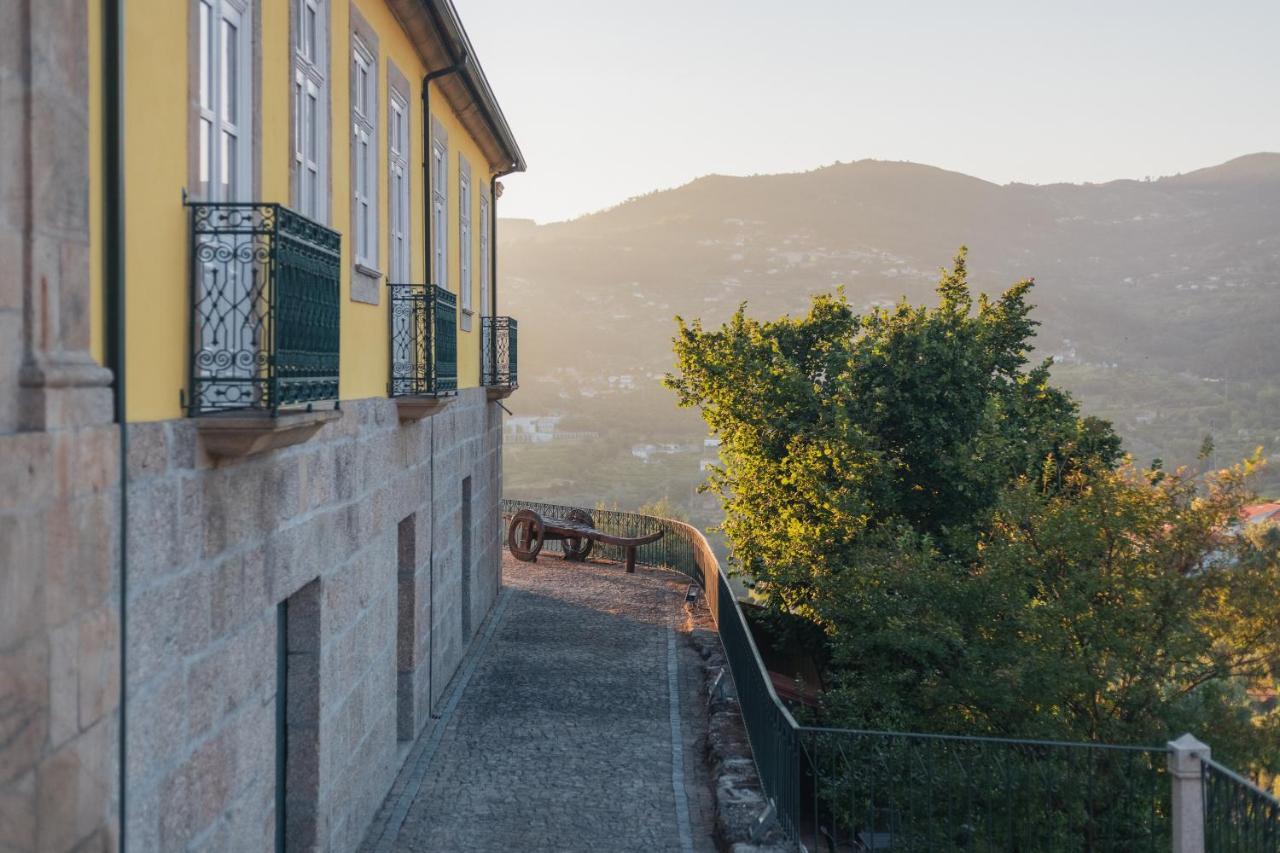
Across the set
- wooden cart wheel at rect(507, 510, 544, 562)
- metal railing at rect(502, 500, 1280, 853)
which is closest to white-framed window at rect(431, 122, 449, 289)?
metal railing at rect(502, 500, 1280, 853)

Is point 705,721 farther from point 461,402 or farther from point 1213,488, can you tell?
point 1213,488

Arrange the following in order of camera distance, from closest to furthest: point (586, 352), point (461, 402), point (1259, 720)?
point (1259, 720)
point (461, 402)
point (586, 352)

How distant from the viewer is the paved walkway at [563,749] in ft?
29.2

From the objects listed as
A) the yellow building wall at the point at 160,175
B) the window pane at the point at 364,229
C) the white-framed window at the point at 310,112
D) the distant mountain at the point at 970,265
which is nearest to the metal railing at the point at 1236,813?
the yellow building wall at the point at 160,175

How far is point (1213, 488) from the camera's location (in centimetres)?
1261

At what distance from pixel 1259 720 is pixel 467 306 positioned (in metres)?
10.0

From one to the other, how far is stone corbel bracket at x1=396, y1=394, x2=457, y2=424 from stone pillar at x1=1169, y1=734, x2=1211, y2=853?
6.08m

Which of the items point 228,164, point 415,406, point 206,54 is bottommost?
point 415,406

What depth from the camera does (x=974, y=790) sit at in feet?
34.7

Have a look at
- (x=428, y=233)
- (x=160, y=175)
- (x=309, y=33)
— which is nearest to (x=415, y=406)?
(x=428, y=233)

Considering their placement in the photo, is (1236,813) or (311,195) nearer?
(1236,813)

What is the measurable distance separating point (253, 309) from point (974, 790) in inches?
320

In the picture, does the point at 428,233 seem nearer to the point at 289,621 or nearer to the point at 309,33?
the point at 309,33

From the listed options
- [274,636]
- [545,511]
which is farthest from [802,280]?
[274,636]
